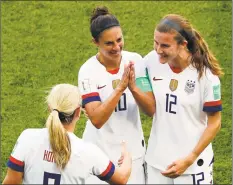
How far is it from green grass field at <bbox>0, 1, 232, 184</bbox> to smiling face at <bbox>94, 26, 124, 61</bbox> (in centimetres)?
380

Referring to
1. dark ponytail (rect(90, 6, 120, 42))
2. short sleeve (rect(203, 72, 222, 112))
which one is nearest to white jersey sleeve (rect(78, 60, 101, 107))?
dark ponytail (rect(90, 6, 120, 42))

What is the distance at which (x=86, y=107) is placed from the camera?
20.5 ft

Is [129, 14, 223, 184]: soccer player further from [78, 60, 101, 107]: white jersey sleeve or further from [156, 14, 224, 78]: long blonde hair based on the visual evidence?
[78, 60, 101, 107]: white jersey sleeve

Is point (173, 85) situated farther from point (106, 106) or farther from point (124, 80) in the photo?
point (106, 106)

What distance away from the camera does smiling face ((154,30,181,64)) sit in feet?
19.8

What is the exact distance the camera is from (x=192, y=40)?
241 inches

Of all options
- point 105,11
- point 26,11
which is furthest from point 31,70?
point 105,11

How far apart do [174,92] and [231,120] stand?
14.8 feet

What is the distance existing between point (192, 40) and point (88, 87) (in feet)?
2.92

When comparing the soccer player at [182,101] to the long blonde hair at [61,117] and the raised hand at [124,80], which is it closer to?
the raised hand at [124,80]

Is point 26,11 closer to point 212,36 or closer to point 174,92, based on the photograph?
point 212,36

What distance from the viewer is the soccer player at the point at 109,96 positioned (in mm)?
6223

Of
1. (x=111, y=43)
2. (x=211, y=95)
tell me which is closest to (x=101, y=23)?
(x=111, y=43)

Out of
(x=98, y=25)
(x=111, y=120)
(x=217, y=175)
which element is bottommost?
(x=217, y=175)
